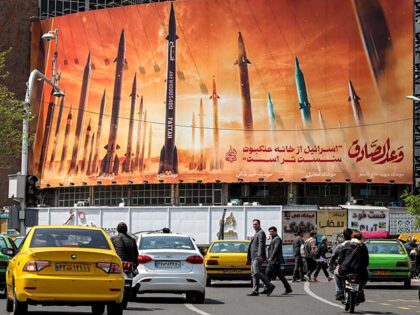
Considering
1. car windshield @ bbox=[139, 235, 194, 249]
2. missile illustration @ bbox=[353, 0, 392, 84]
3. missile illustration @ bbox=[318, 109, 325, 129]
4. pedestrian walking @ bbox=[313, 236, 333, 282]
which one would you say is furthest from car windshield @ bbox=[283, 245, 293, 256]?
missile illustration @ bbox=[353, 0, 392, 84]

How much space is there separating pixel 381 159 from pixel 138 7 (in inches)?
895

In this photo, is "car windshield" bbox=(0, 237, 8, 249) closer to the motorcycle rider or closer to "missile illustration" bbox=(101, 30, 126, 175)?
the motorcycle rider

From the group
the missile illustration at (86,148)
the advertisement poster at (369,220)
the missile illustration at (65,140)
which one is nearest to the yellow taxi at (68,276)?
the advertisement poster at (369,220)

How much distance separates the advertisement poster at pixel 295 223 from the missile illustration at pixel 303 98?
16.8m

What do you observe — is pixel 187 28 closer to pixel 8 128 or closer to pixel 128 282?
pixel 8 128

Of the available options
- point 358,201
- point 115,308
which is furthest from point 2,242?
point 358,201

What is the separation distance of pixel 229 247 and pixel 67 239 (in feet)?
57.6

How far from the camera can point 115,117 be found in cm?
8925

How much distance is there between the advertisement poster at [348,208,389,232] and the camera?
229ft

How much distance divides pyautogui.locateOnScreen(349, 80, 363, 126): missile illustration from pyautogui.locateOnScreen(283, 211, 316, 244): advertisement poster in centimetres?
1679

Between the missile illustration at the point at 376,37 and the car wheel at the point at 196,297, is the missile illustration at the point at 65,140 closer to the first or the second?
the missile illustration at the point at 376,37

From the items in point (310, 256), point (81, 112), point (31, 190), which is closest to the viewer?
point (31, 190)

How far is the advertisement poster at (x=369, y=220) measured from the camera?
69.8m

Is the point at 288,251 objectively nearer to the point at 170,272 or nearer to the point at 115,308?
the point at 170,272
